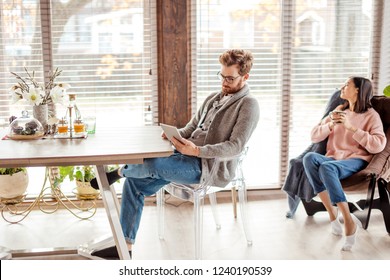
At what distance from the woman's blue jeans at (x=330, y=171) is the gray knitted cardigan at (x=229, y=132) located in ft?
2.11

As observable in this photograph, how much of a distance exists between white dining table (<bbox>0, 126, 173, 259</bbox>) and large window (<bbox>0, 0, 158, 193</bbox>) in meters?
1.00

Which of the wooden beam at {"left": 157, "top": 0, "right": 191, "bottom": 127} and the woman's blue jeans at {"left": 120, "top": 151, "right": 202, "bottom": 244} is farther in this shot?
the wooden beam at {"left": 157, "top": 0, "right": 191, "bottom": 127}

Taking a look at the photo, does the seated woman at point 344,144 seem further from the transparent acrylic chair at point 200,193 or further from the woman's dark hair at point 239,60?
the woman's dark hair at point 239,60

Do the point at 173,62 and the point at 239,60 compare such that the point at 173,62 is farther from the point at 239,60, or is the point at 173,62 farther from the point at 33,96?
the point at 33,96

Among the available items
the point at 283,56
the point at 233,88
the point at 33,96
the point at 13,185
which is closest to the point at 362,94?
the point at 283,56

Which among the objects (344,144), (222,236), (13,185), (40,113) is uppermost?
(40,113)

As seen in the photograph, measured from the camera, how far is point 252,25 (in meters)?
4.57

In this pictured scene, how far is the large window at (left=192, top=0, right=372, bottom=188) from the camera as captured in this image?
455 centimetres

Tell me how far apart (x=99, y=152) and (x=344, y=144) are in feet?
5.88

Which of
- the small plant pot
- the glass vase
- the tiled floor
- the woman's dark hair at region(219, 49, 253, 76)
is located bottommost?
the tiled floor

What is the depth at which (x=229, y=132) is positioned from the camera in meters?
3.47

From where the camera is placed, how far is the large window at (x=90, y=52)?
435 centimetres

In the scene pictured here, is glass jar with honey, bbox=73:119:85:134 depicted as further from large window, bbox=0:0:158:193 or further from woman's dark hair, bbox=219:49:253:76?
large window, bbox=0:0:158:193

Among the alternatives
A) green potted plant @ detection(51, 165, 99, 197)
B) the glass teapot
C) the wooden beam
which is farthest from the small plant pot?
the wooden beam
